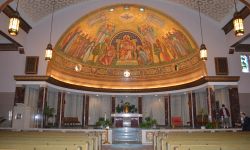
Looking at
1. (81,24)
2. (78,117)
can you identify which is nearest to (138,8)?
(81,24)

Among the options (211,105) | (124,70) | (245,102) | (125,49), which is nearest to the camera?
(211,105)

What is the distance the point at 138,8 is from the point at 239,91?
1198cm

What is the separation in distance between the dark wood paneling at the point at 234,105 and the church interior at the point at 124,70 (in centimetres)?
8

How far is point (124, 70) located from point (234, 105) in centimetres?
1318

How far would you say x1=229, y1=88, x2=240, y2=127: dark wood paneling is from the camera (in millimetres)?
18469

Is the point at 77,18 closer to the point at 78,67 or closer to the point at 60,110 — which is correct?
the point at 78,67

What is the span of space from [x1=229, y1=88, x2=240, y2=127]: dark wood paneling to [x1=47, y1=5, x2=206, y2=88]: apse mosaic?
322 centimetres

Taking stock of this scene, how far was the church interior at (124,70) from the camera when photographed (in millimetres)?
17859

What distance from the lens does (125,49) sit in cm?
2633

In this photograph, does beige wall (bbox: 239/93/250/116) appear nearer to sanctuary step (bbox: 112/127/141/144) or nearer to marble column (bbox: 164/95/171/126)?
marble column (bbox: 164/95/171/126)

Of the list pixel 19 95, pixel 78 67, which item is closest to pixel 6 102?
pixel 19 95

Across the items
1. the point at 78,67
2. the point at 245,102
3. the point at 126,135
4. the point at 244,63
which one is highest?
the point at 78,67

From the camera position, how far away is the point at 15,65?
19484 millimetres

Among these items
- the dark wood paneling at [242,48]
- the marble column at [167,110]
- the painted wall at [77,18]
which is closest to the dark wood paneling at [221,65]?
the painted wall at [77,18]
